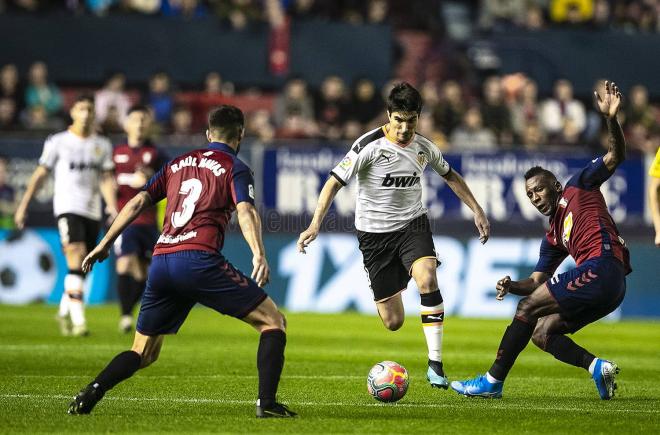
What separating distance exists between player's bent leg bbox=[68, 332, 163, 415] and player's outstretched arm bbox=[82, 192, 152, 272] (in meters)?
0.58

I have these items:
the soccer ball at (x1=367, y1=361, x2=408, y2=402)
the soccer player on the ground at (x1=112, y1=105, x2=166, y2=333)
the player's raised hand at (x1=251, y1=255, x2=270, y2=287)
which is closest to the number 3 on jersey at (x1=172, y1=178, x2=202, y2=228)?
the player's raised hand at (x1=251, y1=255, x2=270, y2=287)

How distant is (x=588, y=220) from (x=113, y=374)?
3.75m

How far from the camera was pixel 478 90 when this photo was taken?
2636 cm

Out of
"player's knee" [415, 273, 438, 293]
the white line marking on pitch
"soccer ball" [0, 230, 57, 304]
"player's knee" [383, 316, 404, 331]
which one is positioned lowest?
"soccer ball" [0, 230, 57, 304]

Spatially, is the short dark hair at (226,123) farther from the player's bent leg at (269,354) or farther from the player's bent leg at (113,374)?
the player's bent leg at (113,374)

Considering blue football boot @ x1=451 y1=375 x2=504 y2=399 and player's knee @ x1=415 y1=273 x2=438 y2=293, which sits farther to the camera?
player's knee @ x1=415 y1=273 x2=438 y2=293

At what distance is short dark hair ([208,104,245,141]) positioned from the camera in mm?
8406

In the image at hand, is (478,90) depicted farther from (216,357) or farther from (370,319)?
(216,357)

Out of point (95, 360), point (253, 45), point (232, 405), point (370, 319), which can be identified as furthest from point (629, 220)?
point (232, 405)

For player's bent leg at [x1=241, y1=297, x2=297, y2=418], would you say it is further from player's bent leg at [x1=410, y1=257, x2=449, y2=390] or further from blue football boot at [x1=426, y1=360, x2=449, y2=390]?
player's bent leg at [x1=410, y1=257, x2=449, y2=390]

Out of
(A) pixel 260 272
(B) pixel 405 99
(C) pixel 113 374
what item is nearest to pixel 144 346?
(C) pixel 113 374

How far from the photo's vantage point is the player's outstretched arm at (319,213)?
949 cm

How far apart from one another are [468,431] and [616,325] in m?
11.2

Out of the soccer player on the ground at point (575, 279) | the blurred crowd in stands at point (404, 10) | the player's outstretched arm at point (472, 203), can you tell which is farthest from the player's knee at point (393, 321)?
the blurred crowd in stands at point (404, 10)
